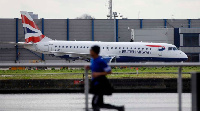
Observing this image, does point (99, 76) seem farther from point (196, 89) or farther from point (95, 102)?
point (196, 89)

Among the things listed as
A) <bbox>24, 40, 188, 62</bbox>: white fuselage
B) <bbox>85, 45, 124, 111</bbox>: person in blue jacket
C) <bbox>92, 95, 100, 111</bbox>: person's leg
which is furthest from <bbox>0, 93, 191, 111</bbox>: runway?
<bbox>24, 40, 188, 62</bbox>: white fuselage

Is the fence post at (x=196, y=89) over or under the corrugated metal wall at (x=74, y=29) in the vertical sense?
under

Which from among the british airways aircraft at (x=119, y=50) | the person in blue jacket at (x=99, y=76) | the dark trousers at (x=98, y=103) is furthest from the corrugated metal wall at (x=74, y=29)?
the person in blue jacket at (x=99, y=76)

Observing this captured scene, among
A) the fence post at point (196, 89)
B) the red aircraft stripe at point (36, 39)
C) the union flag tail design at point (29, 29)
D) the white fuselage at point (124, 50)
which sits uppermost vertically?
the union flag tail design at point (29, 29)

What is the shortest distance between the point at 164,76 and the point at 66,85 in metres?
2.22

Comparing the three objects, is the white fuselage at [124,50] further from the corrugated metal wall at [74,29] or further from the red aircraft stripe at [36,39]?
the corrugated metal wall at [74,29]

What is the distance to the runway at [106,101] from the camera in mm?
11047

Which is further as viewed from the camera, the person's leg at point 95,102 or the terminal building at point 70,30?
the terminal building at point 70,30

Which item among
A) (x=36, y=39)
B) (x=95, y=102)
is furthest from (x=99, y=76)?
(x=36, y=39)

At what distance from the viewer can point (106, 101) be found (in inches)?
433

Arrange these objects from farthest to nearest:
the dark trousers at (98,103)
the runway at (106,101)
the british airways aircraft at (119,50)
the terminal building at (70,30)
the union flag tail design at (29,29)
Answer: the terminal building at (70,30) < the union flag tail design at (29,29) < the british airways aircraft at (119,50) < the runway at (106,101) < the dark trousers at (98,103)

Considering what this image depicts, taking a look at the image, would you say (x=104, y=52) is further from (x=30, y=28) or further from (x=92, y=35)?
(x=92, y=35)

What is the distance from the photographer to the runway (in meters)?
11.0

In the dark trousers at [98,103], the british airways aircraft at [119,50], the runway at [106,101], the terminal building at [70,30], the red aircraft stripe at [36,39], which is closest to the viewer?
the dark trousers at [98,103]
